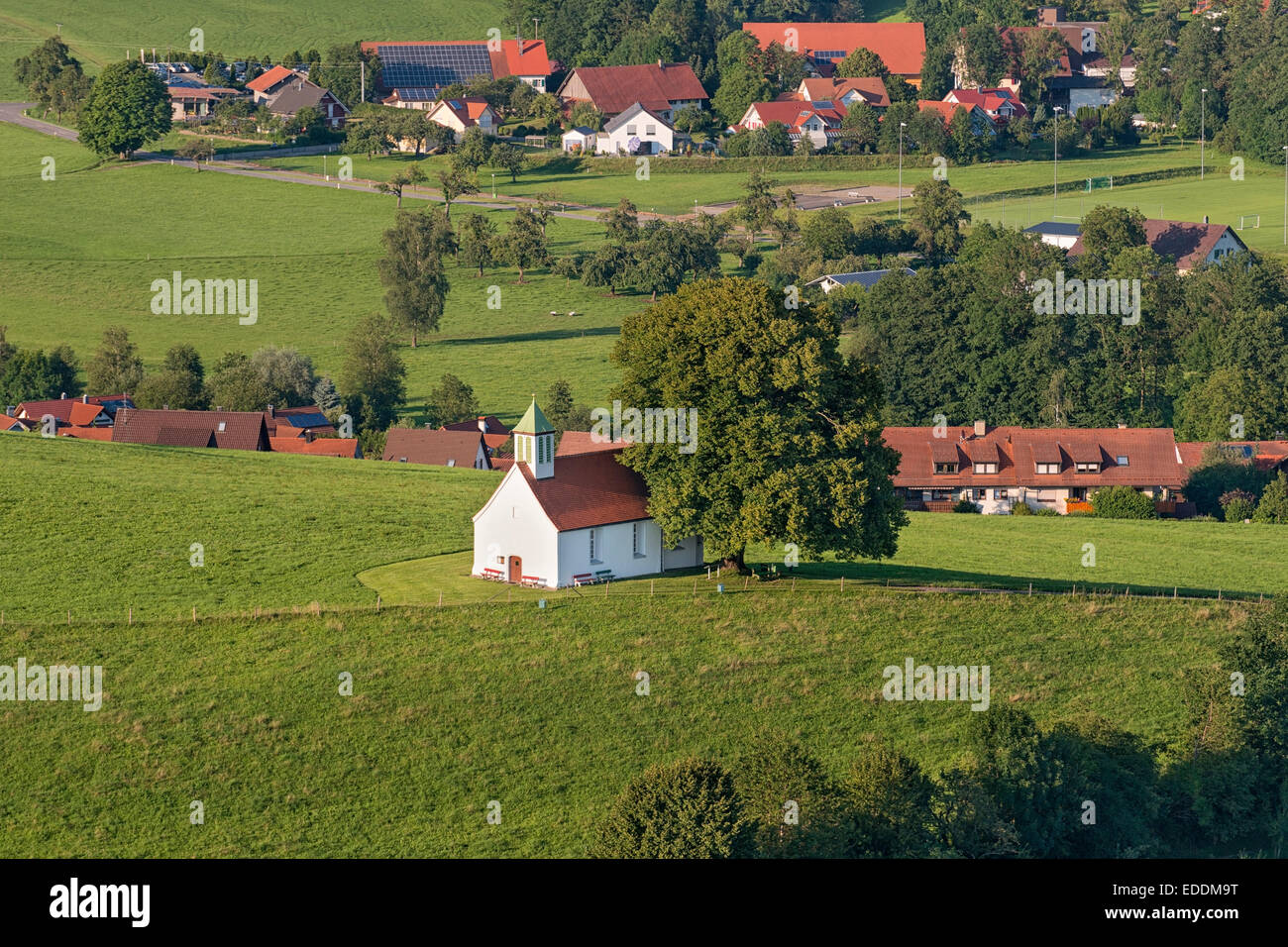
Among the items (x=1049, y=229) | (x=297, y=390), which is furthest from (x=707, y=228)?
(x=297, y=390)

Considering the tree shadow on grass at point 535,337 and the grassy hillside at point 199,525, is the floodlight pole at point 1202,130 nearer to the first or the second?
the tree shadow on grass at point 535,337

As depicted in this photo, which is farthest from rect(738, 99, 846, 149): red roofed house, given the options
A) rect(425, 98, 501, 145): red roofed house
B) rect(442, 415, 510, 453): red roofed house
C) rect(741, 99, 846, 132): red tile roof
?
rect(442, 415, 510, 453): red roofed house

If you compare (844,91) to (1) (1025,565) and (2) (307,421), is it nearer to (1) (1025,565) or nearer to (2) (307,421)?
(2) (307,421)

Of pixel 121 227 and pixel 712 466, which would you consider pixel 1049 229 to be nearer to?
pixel 121 227

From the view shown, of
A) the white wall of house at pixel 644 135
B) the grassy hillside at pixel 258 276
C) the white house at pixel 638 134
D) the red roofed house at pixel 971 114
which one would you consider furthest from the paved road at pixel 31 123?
the red roofed house at pixel 971 114

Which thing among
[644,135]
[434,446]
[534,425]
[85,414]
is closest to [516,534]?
[534,425]
